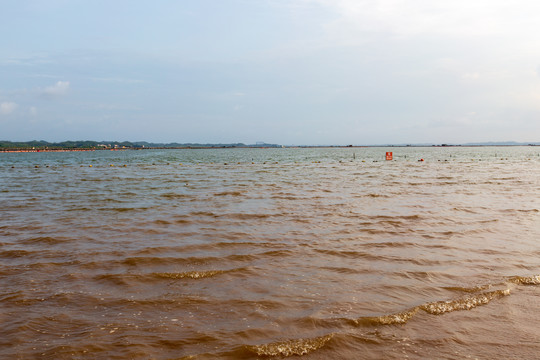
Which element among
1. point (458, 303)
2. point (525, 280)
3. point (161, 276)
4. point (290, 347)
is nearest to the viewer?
point (290, 347)

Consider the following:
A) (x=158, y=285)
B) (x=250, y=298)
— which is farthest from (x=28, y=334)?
(x=250, y=298)

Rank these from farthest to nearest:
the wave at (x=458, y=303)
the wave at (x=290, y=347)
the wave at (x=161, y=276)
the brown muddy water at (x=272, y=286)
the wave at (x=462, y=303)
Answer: the wave at (x=161, y=276)
the wave at (x=462, y=303)
the wave at (x=458, y=303)
the brown muddy water at (x=272, y=286)
the wave at (x=290, y=347)

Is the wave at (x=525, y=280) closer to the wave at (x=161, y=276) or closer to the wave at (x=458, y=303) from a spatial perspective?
the wave at (x=458, y=303)

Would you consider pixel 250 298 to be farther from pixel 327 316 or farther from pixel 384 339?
pixel 384 339

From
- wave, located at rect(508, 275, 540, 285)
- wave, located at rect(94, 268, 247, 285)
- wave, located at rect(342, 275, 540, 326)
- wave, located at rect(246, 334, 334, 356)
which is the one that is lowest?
wave, located at rect(94, 268, 247, 285)

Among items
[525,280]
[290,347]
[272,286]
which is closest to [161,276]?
[272,286]

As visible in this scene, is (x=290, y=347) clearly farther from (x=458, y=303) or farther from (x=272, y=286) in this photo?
(x=458, y=303)

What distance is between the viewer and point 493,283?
660 cm

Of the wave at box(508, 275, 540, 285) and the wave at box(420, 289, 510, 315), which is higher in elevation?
the wave at box(508, 275, 540, 285)

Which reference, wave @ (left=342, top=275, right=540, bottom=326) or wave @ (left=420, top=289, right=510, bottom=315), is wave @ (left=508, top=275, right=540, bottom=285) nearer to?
wave @ (left=342, top=275, right=540, bottom=326)

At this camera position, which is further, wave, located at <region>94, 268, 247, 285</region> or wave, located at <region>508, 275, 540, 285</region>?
wave, located at <region>94, 268, 247, 285</region>

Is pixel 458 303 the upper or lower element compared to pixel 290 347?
upper

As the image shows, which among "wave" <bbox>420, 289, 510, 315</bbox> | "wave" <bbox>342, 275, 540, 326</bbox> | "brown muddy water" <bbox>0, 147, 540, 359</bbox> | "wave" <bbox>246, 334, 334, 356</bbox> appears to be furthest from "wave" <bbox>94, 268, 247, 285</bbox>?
"wave" <bbox>420, 289, 510, 315</bbox>

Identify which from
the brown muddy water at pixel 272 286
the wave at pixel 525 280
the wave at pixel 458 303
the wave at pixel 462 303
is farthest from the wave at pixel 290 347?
the wave at pixel 525 280
